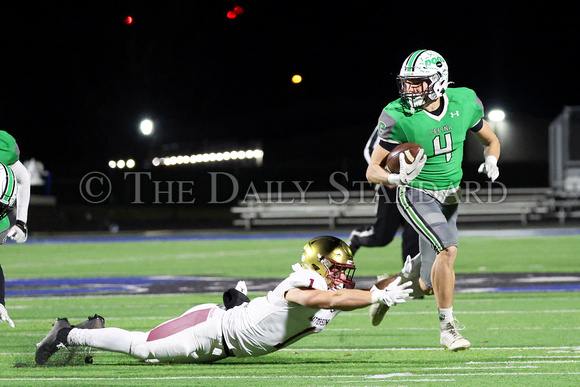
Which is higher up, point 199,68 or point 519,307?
point 199,68

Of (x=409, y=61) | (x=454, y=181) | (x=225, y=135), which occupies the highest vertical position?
(x=225, y=135)

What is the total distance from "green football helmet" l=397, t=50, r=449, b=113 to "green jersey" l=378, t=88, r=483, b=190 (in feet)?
0.33

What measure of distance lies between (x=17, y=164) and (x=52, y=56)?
26.9m

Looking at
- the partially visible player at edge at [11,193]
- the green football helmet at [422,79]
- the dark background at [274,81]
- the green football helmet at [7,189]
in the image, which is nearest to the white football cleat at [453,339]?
the green football helmet at [422,79]

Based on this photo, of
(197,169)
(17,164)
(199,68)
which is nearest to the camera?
(17,164)

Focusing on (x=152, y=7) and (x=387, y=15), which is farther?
(x=387, y=15)

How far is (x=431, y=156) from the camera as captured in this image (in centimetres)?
594

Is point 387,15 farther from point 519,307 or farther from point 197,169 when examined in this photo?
point 519,307

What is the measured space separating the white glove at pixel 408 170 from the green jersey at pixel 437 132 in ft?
0.95

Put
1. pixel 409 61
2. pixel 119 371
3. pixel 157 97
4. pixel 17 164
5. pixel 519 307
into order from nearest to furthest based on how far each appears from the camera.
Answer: pixel 119 371, pixel 409 61, pixel 17 164, pixel 519 307, pixel 157 97

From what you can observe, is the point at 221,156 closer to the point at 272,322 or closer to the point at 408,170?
the point at 408,170

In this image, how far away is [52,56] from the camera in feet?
105

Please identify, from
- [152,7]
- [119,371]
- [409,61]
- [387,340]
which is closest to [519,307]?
[387,340]

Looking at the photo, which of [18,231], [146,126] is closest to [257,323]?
[18,231]
